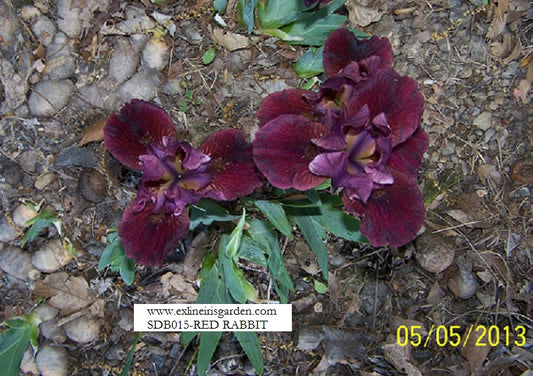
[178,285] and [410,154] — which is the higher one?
[410,154]

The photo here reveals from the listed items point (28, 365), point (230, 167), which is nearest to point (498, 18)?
point (230, 167)

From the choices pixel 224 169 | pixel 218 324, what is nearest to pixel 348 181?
pixel 224 169

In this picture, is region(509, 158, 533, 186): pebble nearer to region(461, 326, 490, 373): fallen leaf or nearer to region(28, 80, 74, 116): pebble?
region(461, 326, 490, 373): fallen leaf

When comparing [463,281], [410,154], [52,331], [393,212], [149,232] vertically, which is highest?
[410,154]

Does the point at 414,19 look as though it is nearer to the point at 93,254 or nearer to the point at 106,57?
the point at 106,57

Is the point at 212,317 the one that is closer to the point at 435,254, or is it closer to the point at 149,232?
the point at 149,232
